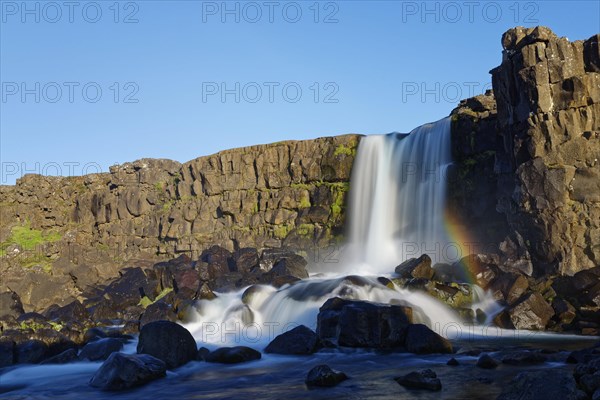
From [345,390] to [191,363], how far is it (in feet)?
21.6

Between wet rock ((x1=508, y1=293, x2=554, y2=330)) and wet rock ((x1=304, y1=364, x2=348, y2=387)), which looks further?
wet rock ((x1=508, y1=293, x2=554, y2=330))

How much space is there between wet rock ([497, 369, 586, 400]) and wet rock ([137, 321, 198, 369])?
35.6ft

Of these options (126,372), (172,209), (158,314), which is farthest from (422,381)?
(172,209)

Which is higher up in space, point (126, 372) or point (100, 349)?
point (126, 372)

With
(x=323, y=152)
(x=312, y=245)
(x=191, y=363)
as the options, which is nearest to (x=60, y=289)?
(x=312, y=245)

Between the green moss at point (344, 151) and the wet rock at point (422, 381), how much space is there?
37.0 m

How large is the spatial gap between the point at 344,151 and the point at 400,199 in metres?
9.16

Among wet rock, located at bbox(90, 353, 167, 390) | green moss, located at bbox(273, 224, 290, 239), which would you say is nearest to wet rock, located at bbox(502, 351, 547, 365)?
→ wet rock, located at bbox(90, 353, 167, 390)

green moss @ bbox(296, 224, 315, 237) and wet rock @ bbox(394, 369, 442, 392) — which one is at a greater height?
green moss @ bbox(296, 224, 315, 237)

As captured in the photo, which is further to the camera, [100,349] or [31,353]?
[31,353]

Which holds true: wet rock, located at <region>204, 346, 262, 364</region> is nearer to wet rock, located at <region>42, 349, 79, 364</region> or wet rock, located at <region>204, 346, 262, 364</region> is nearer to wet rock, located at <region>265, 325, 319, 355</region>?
wet rock, located at <region>265, 325, 319, 355</region>

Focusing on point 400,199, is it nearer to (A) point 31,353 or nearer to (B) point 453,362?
(B) point 453,362

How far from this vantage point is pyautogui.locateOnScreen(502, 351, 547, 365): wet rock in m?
16.3

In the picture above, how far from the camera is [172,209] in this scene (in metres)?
60.3
